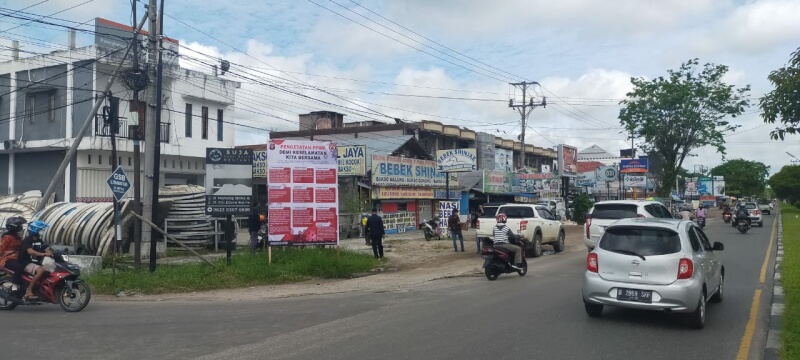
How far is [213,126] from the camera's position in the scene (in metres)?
32.5

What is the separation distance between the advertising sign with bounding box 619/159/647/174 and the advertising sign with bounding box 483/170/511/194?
943 cm

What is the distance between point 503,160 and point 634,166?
1532cm

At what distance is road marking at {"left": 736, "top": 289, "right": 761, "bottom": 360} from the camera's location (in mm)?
7466

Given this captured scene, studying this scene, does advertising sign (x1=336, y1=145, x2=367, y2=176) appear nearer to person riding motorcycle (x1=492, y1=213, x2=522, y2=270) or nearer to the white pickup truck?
the white pickup truck

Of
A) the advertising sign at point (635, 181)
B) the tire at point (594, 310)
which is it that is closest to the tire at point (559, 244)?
the tire at point (594, 310)

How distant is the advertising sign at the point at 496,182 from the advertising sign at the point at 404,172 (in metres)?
4.79

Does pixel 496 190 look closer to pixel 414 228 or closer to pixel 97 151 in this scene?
pixel 414 228

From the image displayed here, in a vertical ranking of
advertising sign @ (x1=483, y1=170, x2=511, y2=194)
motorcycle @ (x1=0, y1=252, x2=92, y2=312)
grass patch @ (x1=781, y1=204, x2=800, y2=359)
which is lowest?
grass patch @ (x1=781, y1=204, x2=800, y2=359)

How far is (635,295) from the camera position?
8.88 metres

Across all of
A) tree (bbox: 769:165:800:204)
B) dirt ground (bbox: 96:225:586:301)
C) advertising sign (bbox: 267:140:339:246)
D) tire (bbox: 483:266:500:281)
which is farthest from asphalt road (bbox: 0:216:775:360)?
tree (bbox: 769:165:800:204)

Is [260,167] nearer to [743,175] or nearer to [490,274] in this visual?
[490,274]

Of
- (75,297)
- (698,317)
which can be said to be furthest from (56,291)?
(698,317)

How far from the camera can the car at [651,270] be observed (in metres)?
8.66

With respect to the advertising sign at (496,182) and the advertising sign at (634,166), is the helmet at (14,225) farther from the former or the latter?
the advertising sign at (634,166)
